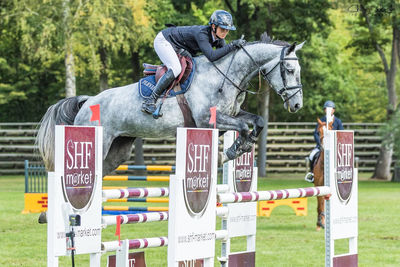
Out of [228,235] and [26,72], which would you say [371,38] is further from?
[228,235]

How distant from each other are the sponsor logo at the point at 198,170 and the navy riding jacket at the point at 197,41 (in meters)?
2.20

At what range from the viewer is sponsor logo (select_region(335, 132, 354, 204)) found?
718 cm

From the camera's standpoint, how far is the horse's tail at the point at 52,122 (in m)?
8.48

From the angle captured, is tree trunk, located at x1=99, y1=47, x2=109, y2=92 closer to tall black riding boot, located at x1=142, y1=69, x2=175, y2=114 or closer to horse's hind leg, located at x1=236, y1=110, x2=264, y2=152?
tall black riding boot, located at x1=142, y1=69, x2=175, y2=114

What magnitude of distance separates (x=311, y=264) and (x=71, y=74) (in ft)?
52.4

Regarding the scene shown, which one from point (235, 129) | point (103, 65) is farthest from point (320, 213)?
point (103, 65)

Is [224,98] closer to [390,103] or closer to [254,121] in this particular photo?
[254,121]

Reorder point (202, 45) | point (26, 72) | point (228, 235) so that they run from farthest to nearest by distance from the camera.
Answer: point (26, 72) → point (202, 45) → point (228, 235)

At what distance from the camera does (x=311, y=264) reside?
871 centimetres

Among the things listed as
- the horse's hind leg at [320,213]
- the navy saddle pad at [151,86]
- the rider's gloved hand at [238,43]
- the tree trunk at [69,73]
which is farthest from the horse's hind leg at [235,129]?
the tree trunk at [69,73]

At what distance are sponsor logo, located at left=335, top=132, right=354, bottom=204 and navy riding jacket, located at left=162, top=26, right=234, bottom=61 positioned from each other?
1.49 m

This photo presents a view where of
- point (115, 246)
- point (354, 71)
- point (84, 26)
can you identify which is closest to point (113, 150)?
point (115, 246)

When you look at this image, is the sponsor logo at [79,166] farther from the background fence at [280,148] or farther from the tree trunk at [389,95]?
the background fence at [280,148]

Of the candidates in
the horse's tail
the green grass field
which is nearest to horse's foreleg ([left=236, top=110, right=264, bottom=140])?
the green grass field
